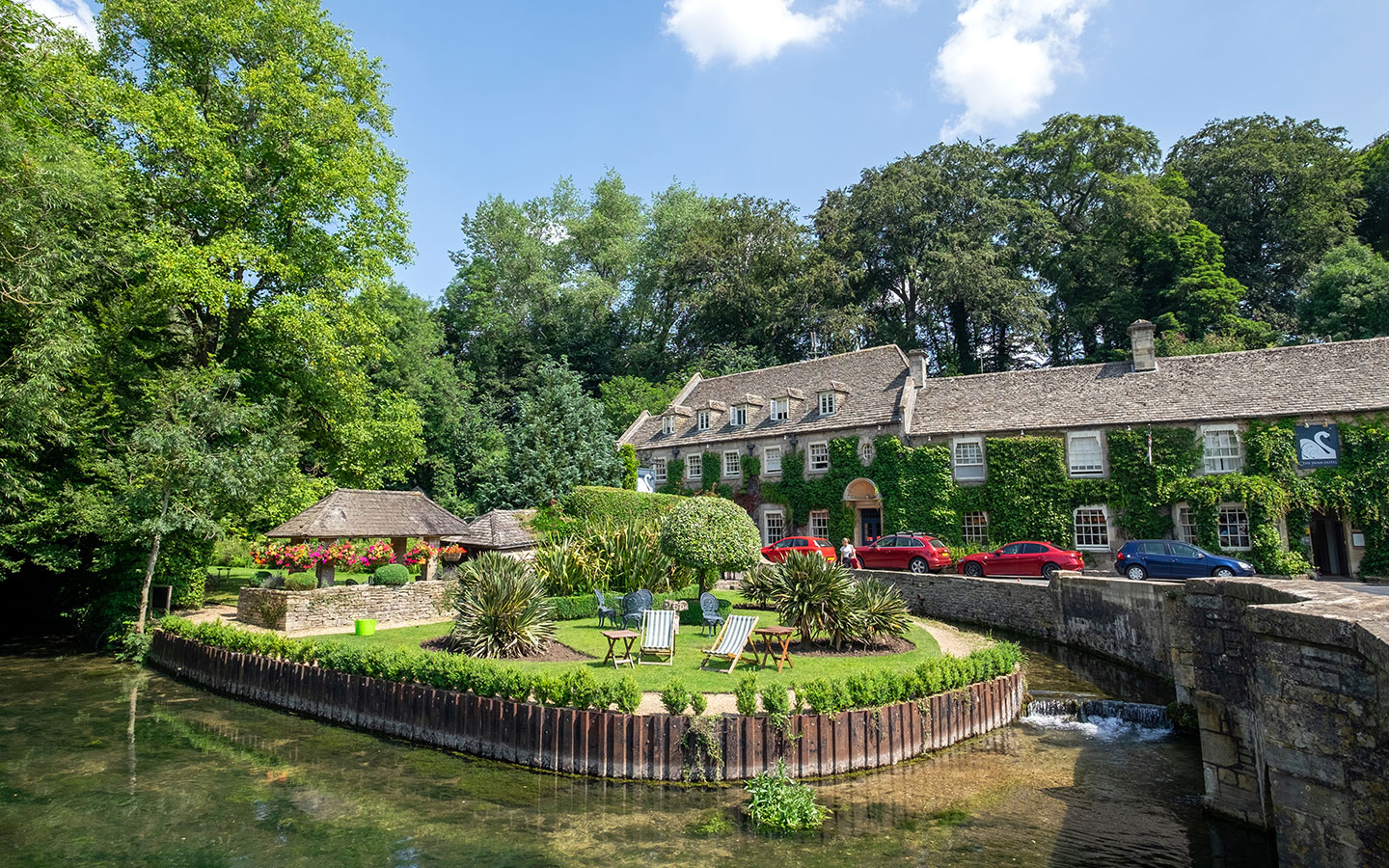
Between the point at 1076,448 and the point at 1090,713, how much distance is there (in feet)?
56.3

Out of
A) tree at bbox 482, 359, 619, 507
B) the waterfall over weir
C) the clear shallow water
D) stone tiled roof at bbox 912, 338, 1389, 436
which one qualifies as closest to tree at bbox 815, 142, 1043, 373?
stone tiled roof at bbox 912, 338, 1389, 436

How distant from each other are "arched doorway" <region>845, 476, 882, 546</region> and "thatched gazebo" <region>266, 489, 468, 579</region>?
17310 millimetres

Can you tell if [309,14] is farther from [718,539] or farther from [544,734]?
[544,734]

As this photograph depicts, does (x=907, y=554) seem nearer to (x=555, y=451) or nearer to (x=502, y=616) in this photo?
(x=502, y=616)

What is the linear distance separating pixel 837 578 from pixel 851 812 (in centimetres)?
740

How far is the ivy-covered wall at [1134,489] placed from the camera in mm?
24672

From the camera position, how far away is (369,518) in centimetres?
2527

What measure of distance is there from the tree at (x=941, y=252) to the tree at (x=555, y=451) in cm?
2311

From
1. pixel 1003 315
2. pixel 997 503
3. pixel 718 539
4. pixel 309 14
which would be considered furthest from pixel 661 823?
pixel 1003 315

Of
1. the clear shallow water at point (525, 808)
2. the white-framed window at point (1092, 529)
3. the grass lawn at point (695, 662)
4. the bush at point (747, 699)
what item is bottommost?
the clear shallow water at point (525, 808)

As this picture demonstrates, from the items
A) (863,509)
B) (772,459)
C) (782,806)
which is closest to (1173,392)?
(863,509)

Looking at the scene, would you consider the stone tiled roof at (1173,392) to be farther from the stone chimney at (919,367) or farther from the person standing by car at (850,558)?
the person standing by car at (850,558)

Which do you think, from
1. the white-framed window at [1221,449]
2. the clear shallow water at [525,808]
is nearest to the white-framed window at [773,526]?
the white-framed window at [1221,449]

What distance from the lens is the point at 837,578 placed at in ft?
56.8
